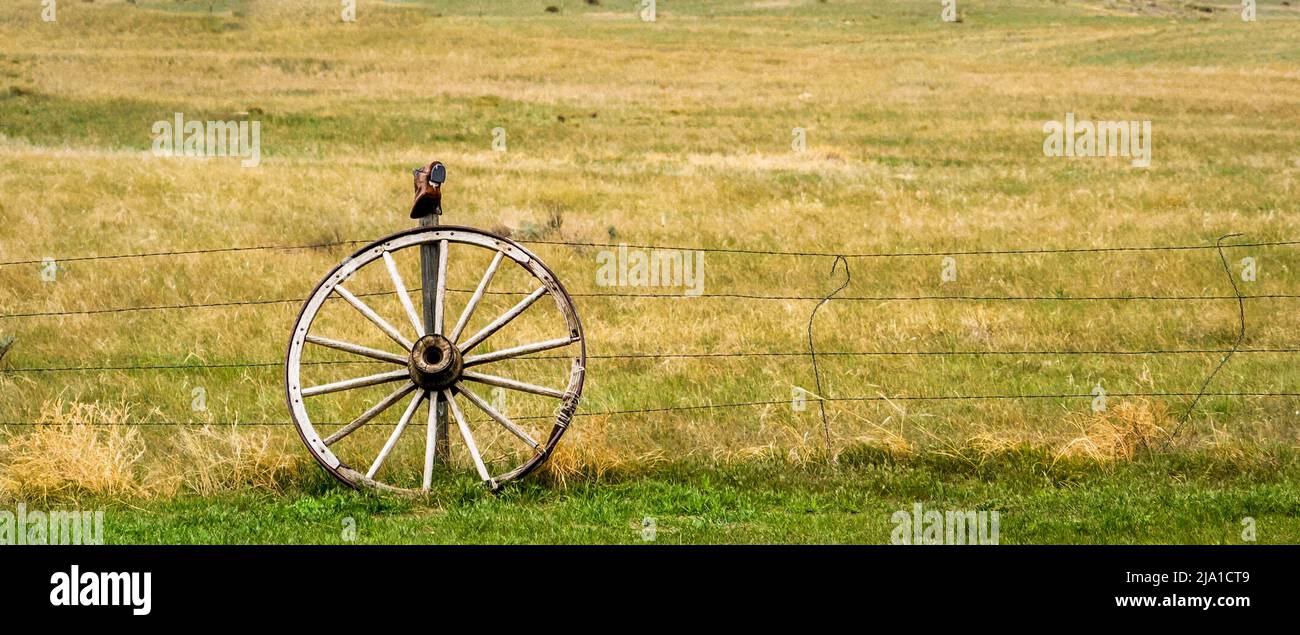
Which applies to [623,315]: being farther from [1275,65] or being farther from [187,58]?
[1275,65]

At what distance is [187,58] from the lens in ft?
187

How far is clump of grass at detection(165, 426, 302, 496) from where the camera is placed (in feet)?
28.6

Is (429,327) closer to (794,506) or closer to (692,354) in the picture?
(794,506)

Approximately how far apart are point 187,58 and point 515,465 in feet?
175

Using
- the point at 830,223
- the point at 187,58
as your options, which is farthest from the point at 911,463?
the point at 187,58
